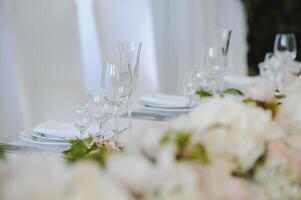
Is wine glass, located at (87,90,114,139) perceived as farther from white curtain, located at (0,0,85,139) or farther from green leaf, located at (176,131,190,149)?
white curtain, located at (0,0,85,139)

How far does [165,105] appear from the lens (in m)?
1.90

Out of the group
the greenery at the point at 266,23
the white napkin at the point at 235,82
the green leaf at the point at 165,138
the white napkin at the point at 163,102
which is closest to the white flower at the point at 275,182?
the green leaf at the point at 165,138

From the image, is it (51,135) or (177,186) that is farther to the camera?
(51,135)

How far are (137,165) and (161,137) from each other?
0.07 metres

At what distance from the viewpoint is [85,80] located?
3.02 m

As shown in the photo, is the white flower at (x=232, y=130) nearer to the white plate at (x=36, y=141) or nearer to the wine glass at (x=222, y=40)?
the white plate at (x=36, y=141)

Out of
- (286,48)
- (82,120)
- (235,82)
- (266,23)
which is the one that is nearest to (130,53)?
(82,120)

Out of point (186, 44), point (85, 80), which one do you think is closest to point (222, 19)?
point (186, 44)

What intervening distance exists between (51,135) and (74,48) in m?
1.46

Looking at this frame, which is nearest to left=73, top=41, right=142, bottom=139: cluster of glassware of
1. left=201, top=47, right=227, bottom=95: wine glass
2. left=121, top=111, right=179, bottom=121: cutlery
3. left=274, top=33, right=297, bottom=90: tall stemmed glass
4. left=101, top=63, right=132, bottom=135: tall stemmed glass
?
left=101, top=63, right=132, bottom=135: tall stemmed glass

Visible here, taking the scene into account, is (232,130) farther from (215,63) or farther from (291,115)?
(215,63)

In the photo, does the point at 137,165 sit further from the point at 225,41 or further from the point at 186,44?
the point at 186,44

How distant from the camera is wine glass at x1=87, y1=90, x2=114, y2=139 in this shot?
4.76ft

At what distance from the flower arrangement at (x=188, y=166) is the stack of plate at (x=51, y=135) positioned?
776 mm
